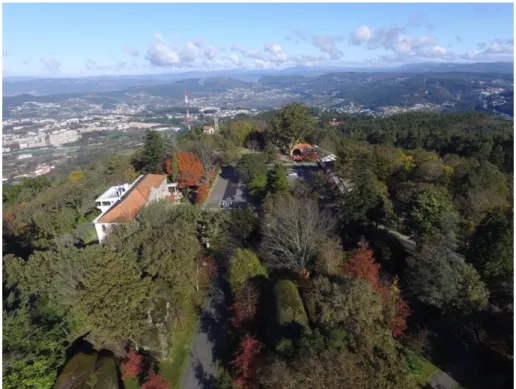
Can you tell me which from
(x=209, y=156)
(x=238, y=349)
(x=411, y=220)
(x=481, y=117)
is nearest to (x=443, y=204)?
(x=411, y=220)

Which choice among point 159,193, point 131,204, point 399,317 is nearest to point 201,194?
point 159,193

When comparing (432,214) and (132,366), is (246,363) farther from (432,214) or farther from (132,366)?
(432,214)

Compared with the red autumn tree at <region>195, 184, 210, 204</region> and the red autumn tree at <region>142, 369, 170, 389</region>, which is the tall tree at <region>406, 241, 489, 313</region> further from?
the red autumn tree at <region>195, 184, 210, 204</region>

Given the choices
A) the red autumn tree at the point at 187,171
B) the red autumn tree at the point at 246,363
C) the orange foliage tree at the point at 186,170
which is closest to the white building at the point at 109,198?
the orange foliage tree at the point at 186,170

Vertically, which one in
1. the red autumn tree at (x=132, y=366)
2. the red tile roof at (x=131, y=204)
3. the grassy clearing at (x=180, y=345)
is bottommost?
the grassy clearing at (x=180, y=345)

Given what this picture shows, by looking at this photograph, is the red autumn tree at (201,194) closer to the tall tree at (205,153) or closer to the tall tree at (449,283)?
the tall tree at (205,153)

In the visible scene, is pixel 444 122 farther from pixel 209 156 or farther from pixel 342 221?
pixel 342 221
